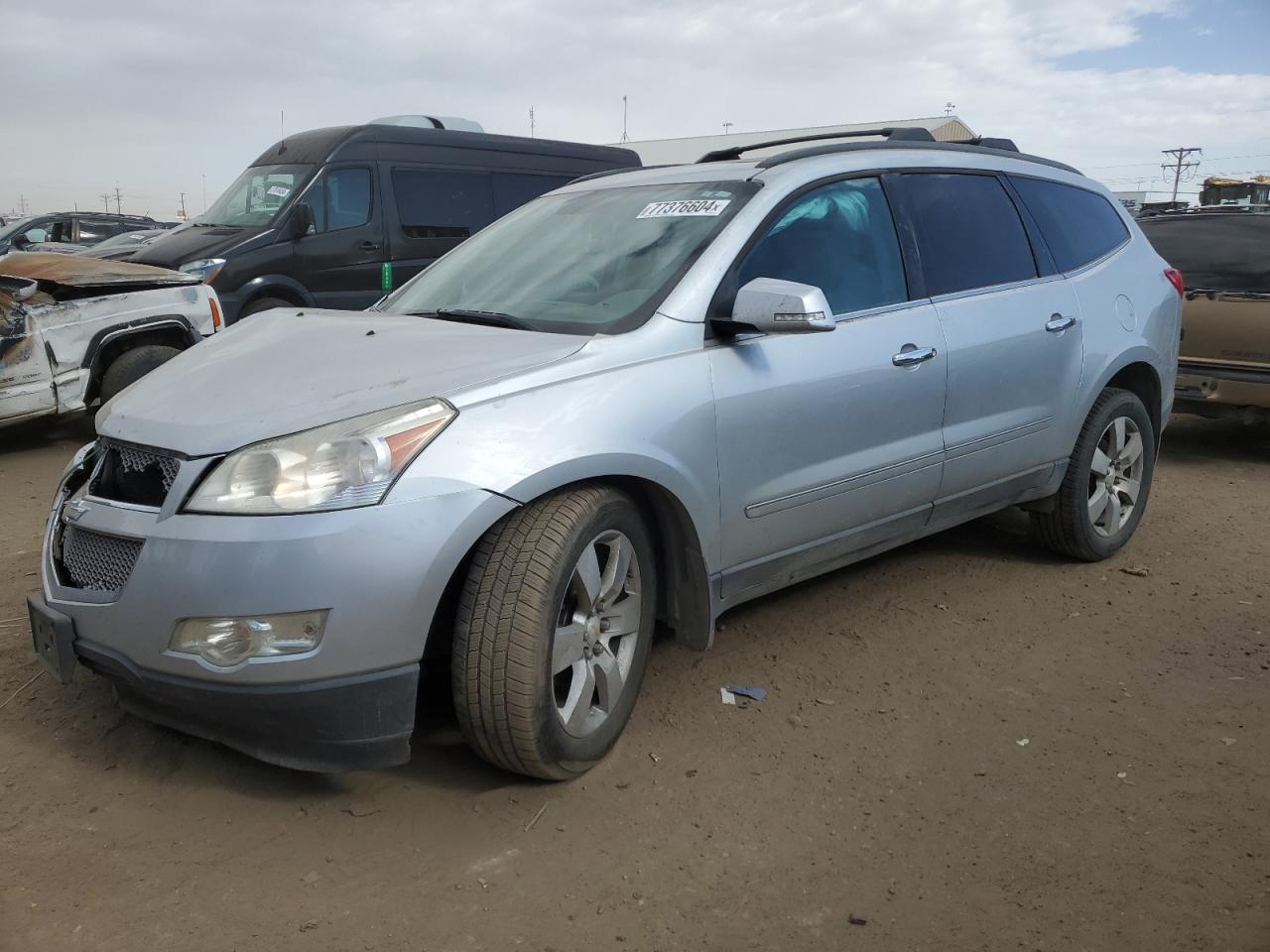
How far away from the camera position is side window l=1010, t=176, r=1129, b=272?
467cm

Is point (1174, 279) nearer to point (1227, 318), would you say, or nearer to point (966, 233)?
point (966, 233)

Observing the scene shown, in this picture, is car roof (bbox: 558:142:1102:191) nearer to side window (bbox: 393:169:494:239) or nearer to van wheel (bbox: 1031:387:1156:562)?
van wheel (bbox: 1031:387:1156:562)

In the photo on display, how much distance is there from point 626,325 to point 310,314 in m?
1.23

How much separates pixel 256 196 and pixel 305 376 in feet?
24.8

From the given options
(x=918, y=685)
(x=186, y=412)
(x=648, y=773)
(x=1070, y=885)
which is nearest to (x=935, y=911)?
(x=1070, y=885)

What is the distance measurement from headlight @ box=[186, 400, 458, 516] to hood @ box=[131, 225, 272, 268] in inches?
276

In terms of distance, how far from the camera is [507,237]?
4.15 m

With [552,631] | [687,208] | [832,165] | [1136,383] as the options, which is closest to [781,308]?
[687,208]

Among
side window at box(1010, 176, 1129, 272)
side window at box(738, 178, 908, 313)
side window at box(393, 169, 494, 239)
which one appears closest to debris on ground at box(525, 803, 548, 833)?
side window at box(738, 178, 908, 313)

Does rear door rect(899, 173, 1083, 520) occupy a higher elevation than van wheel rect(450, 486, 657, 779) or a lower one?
higher

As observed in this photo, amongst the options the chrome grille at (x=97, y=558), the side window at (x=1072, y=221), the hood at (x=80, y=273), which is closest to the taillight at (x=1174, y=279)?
the side window at (x=1072, y=221)

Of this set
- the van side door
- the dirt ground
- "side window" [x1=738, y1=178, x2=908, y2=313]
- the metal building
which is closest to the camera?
the dirt ground

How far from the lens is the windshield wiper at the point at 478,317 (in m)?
3.40

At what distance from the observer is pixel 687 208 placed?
12.0ft
